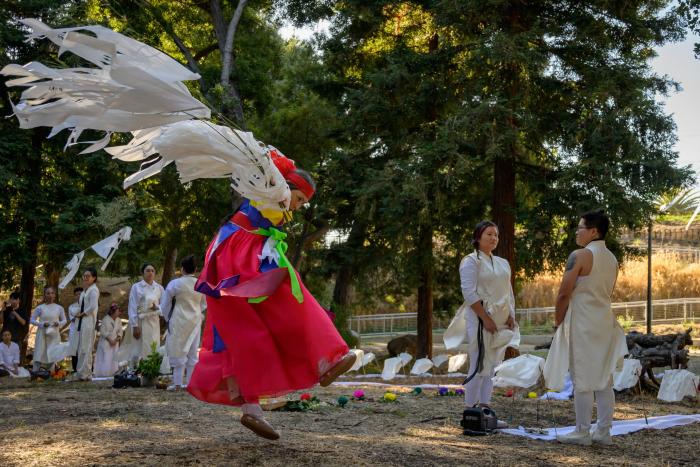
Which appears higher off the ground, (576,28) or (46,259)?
(576,28)

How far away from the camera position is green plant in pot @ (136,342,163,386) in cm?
1090

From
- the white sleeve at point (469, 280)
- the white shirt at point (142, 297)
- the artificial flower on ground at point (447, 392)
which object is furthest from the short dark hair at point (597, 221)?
the white shirt at point (142, 297)

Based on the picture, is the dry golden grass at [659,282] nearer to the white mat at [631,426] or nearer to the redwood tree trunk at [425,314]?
the redwood tree trunk at [425,314]

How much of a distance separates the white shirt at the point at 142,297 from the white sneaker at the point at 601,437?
288 inches

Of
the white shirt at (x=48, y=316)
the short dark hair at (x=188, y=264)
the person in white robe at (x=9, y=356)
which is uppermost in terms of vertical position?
the short dark hair at (x=188, y=264)

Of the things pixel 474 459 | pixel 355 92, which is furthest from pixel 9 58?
pixel 474 459

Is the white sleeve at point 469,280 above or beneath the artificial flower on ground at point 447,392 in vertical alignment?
above

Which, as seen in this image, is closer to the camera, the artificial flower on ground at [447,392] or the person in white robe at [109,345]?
the artificial flower on ground at [447,392]

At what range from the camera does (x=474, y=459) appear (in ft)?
17.9

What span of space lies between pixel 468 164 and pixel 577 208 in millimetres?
2072

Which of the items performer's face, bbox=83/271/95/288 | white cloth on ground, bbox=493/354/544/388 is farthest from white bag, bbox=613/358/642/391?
performer's face, bbox=83/271/95/288

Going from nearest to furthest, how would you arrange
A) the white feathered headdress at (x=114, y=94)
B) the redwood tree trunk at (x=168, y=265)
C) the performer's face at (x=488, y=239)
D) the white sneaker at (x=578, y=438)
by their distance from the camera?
the white feathered headdress at (x=114, y=94) < the white sneaker at (x=578, y=438) < the performer's face at (x=488, y=239) < the redwood tree trunk at (x=168, y=265)

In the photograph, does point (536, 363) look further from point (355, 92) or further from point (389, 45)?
point (389, 45)

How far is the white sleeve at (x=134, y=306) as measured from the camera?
12.0m
